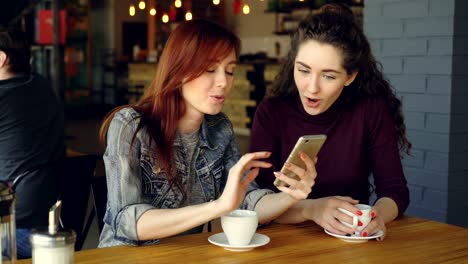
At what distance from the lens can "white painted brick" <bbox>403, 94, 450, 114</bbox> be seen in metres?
3.40

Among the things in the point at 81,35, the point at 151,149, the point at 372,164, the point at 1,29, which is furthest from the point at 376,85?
the point at 81,35

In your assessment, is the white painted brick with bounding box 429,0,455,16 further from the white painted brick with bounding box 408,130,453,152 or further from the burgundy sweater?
the burgundy sweater

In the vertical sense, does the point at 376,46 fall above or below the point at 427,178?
above

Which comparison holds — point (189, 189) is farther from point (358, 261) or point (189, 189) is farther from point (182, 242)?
point (358, 261)

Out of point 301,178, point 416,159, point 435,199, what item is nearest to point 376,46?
point 416,159

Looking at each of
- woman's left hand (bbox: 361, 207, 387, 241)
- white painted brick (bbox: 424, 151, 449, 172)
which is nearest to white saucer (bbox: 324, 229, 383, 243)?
woman's left hand (bbox: 361, 207, 387, 241)

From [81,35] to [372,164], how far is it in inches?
475

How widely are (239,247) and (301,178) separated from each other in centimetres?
24

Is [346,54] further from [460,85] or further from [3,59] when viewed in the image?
[3,59]

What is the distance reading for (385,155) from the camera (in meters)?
2.19

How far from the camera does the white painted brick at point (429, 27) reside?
3.34m

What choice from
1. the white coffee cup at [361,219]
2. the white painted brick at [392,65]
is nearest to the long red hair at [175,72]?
the white coffee cup at [361,219]

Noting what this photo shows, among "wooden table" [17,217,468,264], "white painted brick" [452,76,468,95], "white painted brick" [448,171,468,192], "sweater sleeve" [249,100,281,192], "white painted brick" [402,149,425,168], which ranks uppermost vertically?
"white painted brick" [452,76,468,95]

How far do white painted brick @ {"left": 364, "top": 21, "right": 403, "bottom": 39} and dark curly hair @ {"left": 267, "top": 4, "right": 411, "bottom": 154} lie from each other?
134 cm
